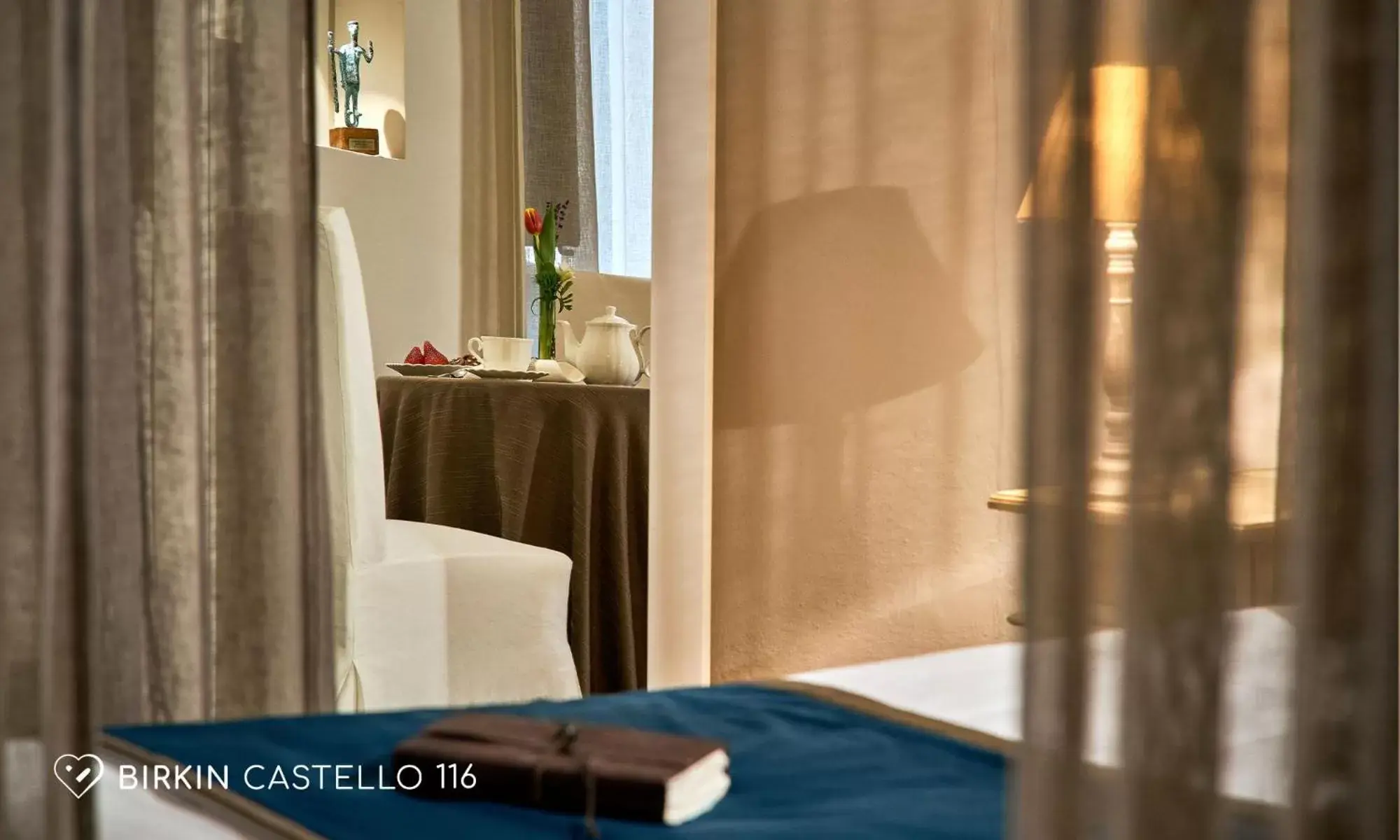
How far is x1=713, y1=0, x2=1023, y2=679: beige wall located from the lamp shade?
133cm

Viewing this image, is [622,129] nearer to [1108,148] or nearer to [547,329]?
[547,329]

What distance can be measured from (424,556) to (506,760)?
1.38 metres

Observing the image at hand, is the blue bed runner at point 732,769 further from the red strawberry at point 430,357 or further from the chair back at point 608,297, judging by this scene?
the chair back at point 608,297

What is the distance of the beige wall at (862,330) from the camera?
207cm

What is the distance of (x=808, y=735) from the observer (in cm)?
117

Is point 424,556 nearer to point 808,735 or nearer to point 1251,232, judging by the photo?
point 808,735

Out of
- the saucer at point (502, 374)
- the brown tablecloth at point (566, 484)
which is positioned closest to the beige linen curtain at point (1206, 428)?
the brown tablecloth at point (566, 484)

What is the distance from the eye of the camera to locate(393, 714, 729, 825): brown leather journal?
0.91 meters

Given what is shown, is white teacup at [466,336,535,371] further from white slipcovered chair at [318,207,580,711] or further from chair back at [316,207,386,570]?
chair back at [316,207,386,570]

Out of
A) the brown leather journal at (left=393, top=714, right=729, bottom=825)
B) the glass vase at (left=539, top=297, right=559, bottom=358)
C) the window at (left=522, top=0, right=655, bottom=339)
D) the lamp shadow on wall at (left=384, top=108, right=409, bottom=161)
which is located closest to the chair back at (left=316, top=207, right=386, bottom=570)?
the glass vase at (left=539, top=297, right=559, bottom=358)

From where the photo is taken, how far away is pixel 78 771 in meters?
1.08

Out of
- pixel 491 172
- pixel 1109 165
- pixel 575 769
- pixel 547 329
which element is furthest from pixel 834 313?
pixel 491 172

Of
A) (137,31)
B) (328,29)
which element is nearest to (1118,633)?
(137,31)

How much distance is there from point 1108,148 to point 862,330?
1596 millimetres
